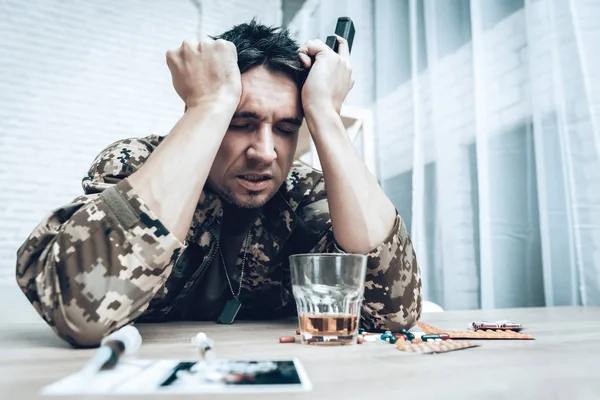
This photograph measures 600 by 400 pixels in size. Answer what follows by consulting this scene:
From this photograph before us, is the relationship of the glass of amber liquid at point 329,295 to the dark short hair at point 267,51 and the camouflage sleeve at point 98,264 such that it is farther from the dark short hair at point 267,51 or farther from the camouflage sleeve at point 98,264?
the dark short hair at point 267,51

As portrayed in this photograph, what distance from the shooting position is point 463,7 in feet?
5.41

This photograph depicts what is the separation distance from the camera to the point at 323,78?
2.84ft

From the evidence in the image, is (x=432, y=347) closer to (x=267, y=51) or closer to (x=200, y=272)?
(x=200, y=272)

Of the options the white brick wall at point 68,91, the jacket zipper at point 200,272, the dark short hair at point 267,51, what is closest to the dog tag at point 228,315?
the jacket zipper at point 200,272

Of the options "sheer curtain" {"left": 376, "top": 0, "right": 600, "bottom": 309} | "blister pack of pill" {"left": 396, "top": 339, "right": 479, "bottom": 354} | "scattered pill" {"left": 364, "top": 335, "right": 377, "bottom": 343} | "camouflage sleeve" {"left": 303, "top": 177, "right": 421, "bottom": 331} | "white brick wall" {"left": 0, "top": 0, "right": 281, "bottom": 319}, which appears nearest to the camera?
"blister pack of pill" {"left": 396, "top": 339, "right": 479, "bottom": 354}

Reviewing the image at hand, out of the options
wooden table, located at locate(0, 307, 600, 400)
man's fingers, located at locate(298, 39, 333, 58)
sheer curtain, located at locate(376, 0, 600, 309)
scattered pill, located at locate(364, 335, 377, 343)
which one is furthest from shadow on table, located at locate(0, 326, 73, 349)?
sheer curtain, located at locate(376, 0, 600, 309)

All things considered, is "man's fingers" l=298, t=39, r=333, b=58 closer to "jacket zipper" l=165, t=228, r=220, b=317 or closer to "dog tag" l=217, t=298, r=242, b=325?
"jacket zipper" l=165, t=228, r=220, b=317

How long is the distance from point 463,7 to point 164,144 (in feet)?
4.52

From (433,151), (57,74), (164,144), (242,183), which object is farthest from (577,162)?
(57,74)

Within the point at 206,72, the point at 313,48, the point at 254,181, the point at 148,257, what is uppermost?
the point at 313,48

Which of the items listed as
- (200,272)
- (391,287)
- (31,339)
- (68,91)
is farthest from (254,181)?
(68,91)

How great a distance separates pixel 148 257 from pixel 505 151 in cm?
116

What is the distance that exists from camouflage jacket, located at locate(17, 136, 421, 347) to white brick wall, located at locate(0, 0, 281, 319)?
212 cm

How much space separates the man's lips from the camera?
838 millimetres
